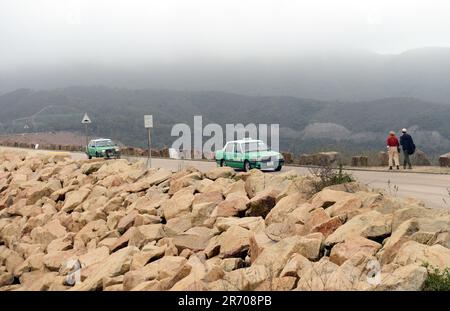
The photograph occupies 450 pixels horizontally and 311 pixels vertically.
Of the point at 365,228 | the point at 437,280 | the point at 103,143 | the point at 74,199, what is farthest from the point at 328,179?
the point at 103,143

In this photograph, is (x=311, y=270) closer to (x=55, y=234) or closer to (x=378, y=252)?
(x=378, y=252)

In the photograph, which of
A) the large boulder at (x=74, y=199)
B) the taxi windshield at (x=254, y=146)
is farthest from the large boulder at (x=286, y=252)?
the taxi windshield at (x=254, y=146)

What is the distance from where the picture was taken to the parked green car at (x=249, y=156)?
2252 cm

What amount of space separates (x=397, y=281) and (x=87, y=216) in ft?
43.8

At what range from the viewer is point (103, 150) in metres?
35.4

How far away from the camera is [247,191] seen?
1554 cm

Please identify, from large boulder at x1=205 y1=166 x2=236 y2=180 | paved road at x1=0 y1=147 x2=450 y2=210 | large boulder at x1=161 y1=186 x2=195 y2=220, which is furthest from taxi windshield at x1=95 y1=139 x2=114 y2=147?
large boulder at x1=161 y1=186 x2=195 y2=220

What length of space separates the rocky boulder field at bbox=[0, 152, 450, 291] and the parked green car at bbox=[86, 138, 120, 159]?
12.3 m

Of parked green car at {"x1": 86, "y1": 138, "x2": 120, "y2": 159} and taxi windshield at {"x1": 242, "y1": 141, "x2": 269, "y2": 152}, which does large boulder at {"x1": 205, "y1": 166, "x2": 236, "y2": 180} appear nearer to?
taxi windshield at {"x1": 242, "y1": 141, "x2": 269, "y2": 152}

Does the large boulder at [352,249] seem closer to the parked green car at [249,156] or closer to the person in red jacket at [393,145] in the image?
the parked green car at [249,156]

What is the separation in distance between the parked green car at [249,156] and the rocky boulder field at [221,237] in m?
3.68

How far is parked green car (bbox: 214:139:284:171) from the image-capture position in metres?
22.5

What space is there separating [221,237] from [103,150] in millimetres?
24701
